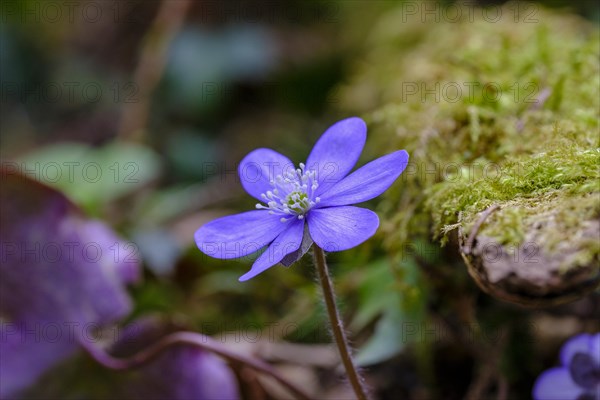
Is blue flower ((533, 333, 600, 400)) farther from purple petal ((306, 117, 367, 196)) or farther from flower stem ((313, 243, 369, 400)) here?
purple petal ((306, 117, 367, 196))

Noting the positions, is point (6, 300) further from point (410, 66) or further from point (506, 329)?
point (410, 66)

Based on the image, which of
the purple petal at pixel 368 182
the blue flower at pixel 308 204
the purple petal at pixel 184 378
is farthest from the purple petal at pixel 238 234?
the purple petal at pixel 184 378

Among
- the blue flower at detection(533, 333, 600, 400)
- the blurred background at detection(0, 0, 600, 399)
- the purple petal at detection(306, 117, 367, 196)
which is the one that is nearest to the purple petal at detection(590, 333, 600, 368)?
the blue flower at detection(533, 333, 600, 400)

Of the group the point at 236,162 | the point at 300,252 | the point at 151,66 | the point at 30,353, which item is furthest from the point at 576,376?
the point at 151,66

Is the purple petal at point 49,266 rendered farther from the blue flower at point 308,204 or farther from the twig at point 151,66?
the twig at point 151,66

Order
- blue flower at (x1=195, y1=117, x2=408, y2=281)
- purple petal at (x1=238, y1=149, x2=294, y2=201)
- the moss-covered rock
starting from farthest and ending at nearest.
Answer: purple petal at (x1=238, y1=149, x2=294, y2=201) < blue flower at (x1=195, y1=117, x2=408, y2=281) < the moss-covered rock

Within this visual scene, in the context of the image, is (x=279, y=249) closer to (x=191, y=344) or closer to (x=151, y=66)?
(x=191, y=344)
